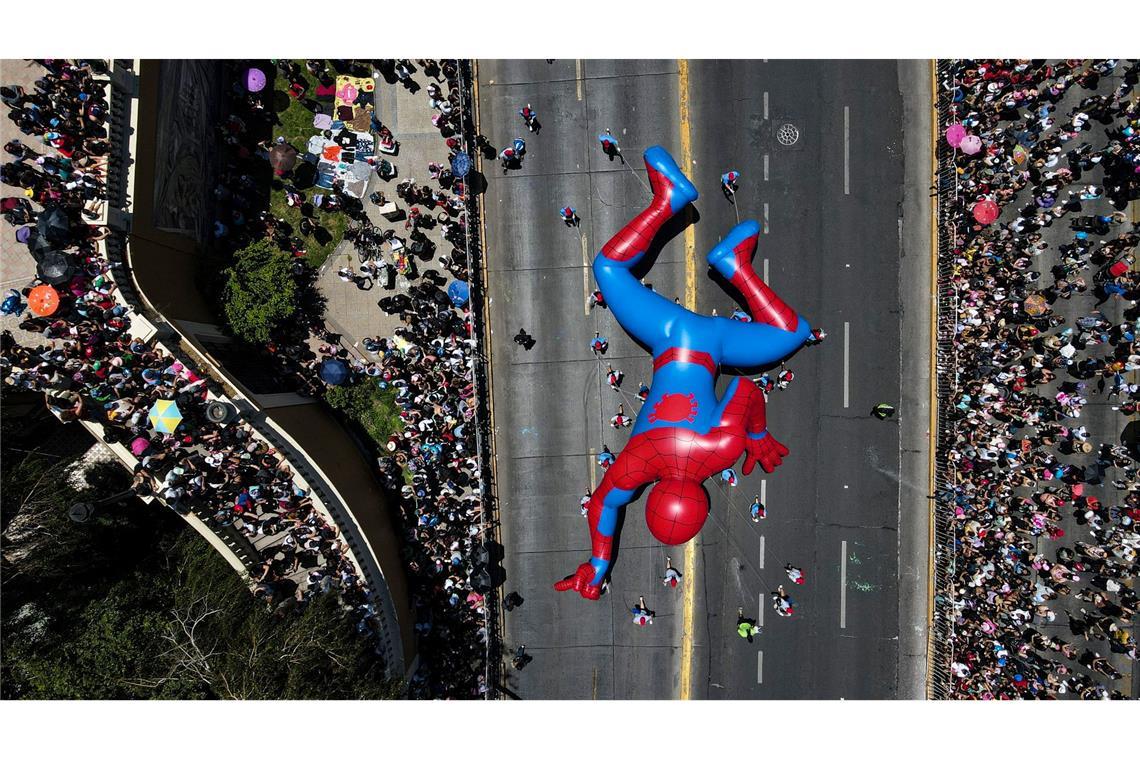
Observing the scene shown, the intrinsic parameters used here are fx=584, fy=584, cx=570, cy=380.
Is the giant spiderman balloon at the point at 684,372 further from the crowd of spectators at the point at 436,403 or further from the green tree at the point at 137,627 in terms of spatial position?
the green tree at the point at 137,627

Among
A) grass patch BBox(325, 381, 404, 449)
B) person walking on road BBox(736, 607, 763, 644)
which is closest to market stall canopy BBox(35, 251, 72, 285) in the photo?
grass patch BBox(325, 381, 404, 449)

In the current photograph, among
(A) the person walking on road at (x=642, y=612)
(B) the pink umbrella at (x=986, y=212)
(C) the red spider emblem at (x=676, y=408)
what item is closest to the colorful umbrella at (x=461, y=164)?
(C) the red spider emblem at (x=676, y=408)

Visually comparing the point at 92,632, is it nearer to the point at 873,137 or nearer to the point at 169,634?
the point at 169,634

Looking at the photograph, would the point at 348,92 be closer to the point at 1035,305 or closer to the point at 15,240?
the point at 15,240

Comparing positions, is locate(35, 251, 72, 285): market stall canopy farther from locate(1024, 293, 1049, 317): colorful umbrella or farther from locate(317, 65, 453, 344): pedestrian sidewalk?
locate(1024, 293, 1049, 317): colorful umbrella

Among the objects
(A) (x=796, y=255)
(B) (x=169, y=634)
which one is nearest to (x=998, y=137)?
(A) (x=796, y=255)

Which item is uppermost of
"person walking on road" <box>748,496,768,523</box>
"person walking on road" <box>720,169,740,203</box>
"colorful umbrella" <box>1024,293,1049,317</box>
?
"person walking on road" <box>720,169,740,203</box>
